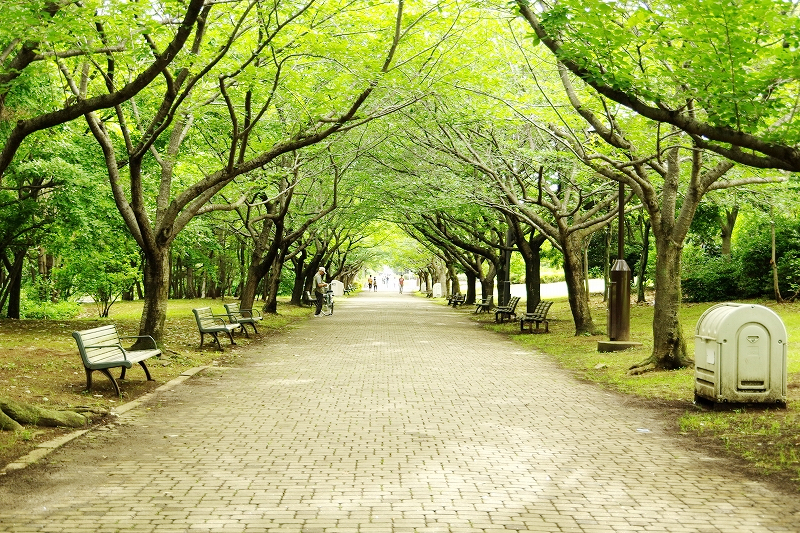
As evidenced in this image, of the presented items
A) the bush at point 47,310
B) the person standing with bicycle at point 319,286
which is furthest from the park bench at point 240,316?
the bush at point 47,310

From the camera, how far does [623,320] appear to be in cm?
1584

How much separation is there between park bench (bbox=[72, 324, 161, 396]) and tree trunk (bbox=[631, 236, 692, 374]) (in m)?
8.06

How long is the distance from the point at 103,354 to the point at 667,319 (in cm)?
912

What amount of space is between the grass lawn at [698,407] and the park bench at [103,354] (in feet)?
22.9

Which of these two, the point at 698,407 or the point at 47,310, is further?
the point at 47,310

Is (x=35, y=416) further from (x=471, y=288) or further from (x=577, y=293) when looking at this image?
(x=471, y=288)

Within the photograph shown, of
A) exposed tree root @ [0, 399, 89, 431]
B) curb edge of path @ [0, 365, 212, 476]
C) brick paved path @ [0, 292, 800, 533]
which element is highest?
exposed tree root @ [0, 399, 89, 431]

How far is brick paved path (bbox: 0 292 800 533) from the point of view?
16.0ft

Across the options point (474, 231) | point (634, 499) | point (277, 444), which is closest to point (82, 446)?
point (277, 444)

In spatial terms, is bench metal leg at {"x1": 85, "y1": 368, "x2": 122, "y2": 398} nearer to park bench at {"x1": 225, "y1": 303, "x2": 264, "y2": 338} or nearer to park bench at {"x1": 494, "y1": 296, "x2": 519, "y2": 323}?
park bench at {"x1": 225, "y1": 303, "x2": 264, "y2": 338}

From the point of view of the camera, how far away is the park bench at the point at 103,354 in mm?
9422

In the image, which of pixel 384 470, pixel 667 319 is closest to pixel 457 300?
pixel 667 319

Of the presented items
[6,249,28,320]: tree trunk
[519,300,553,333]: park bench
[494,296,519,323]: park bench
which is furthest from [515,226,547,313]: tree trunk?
[6,249,28,320]: tree trunk

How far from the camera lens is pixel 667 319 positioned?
41.8ft
